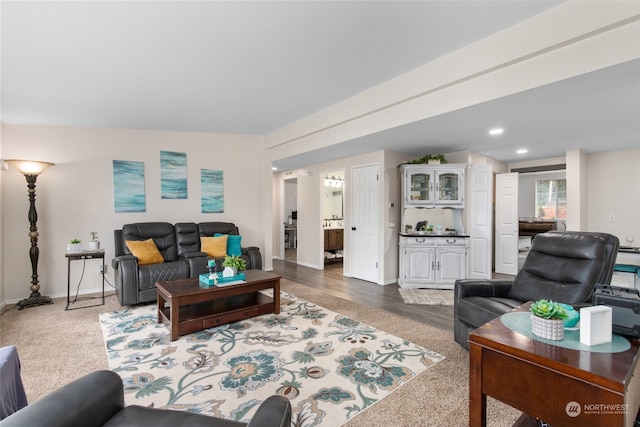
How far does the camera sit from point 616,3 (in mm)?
1853

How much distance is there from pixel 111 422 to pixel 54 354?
204cm

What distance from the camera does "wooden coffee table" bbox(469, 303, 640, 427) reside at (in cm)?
103

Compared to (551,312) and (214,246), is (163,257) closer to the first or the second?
(214,246)

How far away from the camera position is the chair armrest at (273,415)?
99 cm

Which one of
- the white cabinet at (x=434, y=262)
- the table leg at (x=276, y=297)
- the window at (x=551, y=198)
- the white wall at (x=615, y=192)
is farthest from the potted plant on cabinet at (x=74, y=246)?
the window at (x=551, y=198)

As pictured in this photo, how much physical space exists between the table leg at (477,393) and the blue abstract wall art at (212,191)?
4.96 m

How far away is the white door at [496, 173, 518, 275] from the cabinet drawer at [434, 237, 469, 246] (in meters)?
1.69

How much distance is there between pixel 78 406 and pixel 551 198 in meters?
11.2

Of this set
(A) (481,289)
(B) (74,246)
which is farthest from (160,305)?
(A) (481,289)

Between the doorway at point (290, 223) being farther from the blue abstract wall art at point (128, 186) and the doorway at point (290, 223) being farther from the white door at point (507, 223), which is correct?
the white door at point (507, 223)

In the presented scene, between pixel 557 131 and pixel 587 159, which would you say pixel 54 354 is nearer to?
pixel 557 131

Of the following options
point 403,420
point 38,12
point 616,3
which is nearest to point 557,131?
point 616,3

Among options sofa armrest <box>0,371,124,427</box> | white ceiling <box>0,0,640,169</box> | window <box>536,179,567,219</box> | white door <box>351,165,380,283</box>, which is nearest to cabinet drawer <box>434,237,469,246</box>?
white door <box>351,165,380,283</box>

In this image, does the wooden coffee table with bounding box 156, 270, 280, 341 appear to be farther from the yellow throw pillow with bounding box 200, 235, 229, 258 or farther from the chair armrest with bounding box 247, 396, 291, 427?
the chair armrest with bounding box 247, 396, 291, 427
